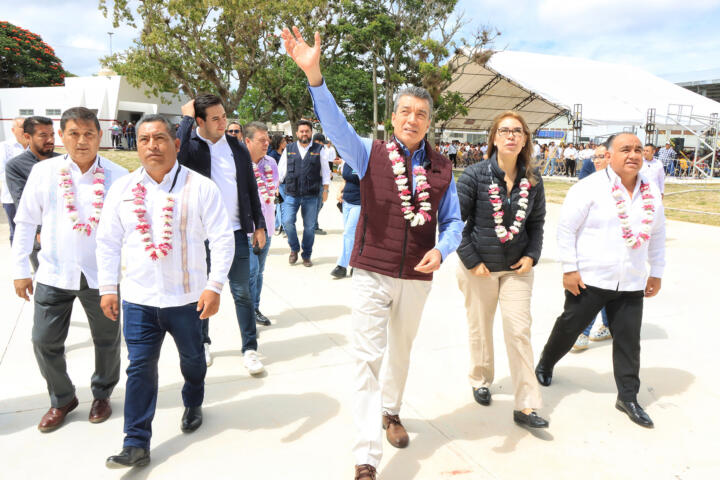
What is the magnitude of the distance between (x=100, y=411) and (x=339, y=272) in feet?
13.2

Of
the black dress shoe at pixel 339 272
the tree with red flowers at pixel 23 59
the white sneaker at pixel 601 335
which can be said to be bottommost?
the white sneaker at pixel 601 335

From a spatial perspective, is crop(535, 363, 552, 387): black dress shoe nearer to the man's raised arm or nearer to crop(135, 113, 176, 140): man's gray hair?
the man's raised arm

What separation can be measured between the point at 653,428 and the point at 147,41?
2025 cm

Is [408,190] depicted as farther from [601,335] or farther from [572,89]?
[572,89]

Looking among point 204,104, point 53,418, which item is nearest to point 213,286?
point 53,418

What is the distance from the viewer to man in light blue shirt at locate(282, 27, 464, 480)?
2668 millimetres

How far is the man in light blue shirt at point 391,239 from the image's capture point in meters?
2.67

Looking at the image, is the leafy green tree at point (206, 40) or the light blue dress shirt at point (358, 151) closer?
the light blue dress shirt at point (358, 151)

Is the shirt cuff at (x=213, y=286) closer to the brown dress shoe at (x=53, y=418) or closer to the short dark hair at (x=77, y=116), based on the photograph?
the short dark hair at (x=77, y=116)

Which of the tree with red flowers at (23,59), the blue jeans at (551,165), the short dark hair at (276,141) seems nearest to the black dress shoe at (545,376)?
the short dark hair at (276,141)

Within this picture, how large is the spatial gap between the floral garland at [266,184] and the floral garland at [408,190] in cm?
300

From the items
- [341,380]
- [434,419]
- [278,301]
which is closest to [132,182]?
[341,380]

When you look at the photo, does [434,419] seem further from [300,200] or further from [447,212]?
[300,200]

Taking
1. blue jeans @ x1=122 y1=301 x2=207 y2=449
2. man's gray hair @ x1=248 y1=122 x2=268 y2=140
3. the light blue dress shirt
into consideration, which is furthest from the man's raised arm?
man's gray hair @ x1=248 y1=122 x2=268 y2=140
